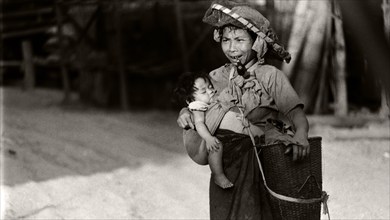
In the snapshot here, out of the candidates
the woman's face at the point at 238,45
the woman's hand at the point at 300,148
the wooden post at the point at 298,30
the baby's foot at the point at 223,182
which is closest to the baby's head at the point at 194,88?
the woman's face at the point at 238,45

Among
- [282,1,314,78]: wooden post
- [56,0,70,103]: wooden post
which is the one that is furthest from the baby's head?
[56,0,70,103]: wooden post

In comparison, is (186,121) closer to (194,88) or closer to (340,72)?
(194,88)

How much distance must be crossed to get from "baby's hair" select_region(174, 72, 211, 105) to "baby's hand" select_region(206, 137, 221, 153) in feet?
0.76

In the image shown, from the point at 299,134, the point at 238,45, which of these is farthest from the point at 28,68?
the point at 299,134

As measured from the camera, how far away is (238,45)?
2.52 metres

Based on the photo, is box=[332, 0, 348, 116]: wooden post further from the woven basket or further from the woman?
the woven basket

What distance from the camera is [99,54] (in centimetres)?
993

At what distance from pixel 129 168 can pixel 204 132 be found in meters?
3.44

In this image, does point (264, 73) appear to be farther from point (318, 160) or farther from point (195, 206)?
point (195, 206)

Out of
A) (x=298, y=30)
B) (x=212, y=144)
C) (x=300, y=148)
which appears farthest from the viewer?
(x=298, y=30)

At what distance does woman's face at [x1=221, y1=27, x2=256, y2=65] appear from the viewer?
252cm

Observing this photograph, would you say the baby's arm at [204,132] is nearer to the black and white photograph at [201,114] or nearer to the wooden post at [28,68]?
the black and white photograph at [201,114]

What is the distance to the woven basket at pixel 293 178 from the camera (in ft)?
7.80

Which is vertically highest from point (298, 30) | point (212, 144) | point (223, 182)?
point (212, 144)
